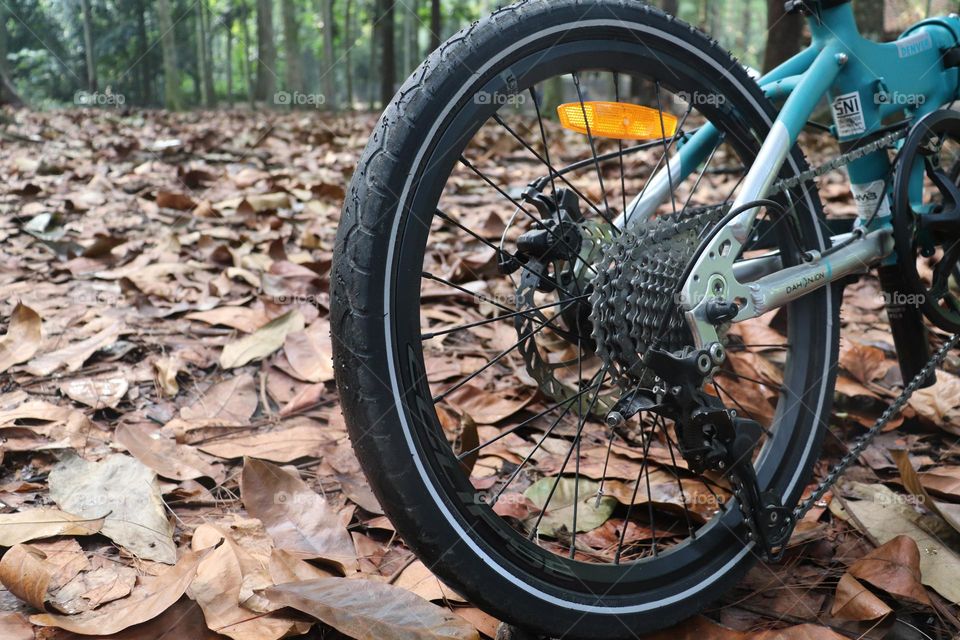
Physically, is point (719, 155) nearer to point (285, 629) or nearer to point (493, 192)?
point (493, 192)

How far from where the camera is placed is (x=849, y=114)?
1875 mm

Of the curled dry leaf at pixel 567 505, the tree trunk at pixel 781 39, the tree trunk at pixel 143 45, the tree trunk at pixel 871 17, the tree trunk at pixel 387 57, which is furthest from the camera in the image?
the tree trunk at pixel 143 45

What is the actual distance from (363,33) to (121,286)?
26.9 meters

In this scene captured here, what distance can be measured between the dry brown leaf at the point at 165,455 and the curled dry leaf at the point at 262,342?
417 mm

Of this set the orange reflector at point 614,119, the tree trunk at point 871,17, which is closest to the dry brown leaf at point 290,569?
the orange reflector at point 614,119

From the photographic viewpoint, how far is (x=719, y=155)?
5.72 meters

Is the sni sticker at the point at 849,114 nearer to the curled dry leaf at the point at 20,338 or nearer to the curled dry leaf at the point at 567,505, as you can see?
the curled dry leaf at the point at 567,505

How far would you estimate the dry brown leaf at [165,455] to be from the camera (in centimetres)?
180

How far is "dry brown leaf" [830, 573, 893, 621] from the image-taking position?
4.70 feet

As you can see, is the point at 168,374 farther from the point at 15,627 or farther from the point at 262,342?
the point at 15,627

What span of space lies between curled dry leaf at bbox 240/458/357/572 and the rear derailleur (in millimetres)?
618
